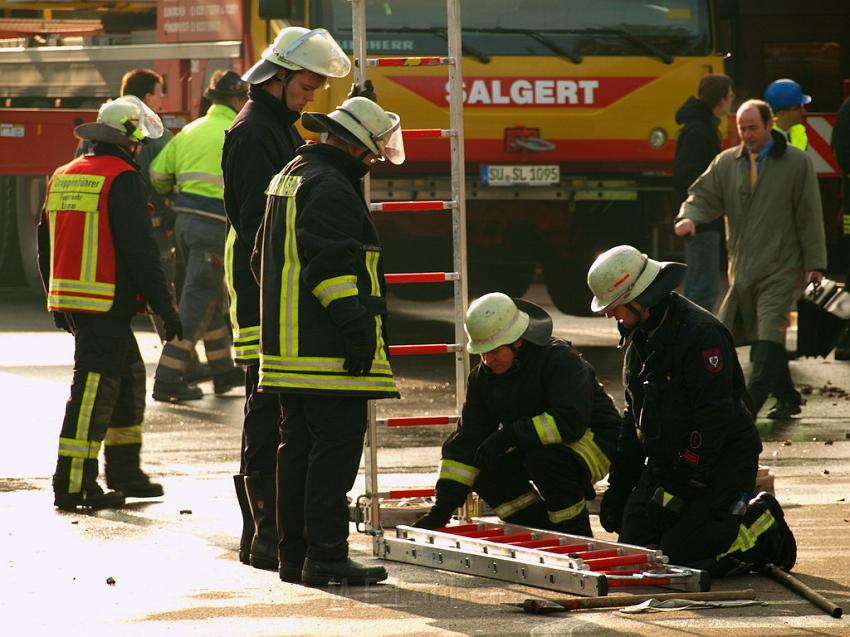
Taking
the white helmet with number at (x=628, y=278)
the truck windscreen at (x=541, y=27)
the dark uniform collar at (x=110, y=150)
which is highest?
the truck windscreen at (x=541, y=27)

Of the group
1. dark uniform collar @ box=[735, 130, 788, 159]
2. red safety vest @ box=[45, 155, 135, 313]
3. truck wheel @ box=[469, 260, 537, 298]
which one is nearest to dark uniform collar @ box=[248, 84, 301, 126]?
red safety vest @ box=[45, 155, 135, 313]

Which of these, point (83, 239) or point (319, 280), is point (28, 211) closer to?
point (83, 239)

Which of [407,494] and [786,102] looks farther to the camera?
[786,102]

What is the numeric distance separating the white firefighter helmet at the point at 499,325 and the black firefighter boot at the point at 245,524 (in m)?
0.97

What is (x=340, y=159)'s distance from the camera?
6.36 m

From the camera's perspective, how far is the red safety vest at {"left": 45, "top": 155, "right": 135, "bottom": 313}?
8.05m

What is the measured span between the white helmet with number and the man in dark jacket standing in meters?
5.23

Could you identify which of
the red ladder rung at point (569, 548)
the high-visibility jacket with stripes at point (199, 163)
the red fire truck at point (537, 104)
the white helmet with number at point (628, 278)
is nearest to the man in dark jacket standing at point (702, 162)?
the red fire truck at point (537, 104)

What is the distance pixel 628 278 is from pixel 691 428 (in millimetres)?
556

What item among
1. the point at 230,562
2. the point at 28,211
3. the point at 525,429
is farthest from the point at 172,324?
the point at 28,211

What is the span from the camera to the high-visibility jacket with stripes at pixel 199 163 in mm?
11406

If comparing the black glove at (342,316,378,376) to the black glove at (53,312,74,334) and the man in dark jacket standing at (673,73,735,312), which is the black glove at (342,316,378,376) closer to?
the black glove at (53,312,74,334)

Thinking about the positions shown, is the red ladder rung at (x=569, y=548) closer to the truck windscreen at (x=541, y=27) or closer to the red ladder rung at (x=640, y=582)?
the red ladder rung at (x=640, y=582)

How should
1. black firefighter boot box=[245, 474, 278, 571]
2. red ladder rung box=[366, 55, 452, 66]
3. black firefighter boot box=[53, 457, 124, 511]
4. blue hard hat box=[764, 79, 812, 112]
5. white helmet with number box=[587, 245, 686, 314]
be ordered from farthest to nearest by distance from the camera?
blue hard hat box=[764, 79, 812, 112] → black firefighter boot box=[53, 457, 124, 511] → red ladder rung box=[366, 55, 452, 66] → black firefighter boot box=[245, 474, 278, 571] → white helmet with number box=[587, 245, 686, 314]
